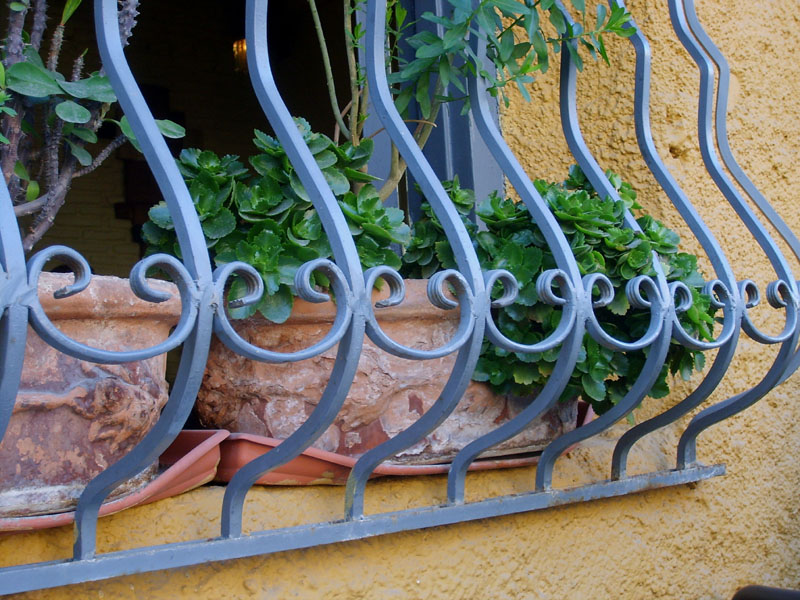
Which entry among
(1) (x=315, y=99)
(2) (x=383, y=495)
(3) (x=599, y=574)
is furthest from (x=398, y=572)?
(1) (x=315, y=99)

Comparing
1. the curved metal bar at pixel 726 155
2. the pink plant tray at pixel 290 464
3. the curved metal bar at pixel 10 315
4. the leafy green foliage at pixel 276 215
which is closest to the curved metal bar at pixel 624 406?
the pink plant tray at pixel 290 464

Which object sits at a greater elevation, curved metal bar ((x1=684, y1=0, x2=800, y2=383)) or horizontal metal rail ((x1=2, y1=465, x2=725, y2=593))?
curved metal bar ((x1=684, y1=0, x2=800, y2=383))

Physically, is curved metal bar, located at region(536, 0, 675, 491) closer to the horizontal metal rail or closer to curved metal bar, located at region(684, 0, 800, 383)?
the horizontal metal rail

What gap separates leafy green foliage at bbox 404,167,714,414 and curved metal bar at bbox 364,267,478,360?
216 mm

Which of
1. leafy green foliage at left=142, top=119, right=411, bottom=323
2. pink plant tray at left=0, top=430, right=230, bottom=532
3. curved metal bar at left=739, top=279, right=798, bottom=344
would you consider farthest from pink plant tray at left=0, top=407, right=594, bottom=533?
curved metal bar at left=739, top=279, right=798, bottom=344

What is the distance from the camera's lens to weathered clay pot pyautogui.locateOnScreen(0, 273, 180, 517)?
0.89 m

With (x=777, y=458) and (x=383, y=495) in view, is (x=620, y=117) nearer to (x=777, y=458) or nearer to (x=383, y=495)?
(x=777, y=458)

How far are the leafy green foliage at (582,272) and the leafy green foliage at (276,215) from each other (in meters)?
0.19

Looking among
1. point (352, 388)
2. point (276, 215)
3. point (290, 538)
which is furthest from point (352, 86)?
point (290, 538)

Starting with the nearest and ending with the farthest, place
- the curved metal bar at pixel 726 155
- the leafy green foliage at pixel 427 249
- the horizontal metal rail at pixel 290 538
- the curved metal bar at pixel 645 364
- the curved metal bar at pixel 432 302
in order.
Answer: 1. the horizontal metal rail at pixel 290 538
2. the curved metal bar at pixel 432 302
3. the curved metal bar at pixel 645 364
4. the leafy green foliage at pixel 427 249
5. the curved metal bar at pixel 726 155

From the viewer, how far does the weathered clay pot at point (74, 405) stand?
893mm

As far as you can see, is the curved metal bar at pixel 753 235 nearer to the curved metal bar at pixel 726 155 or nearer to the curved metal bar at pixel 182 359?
the curved metal bar at pixel 726 155

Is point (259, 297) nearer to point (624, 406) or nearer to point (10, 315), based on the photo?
point (10, 315)

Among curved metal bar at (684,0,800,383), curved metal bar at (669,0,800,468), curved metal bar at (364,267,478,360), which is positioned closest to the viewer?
curved metal bar at (364,267,478,360)
